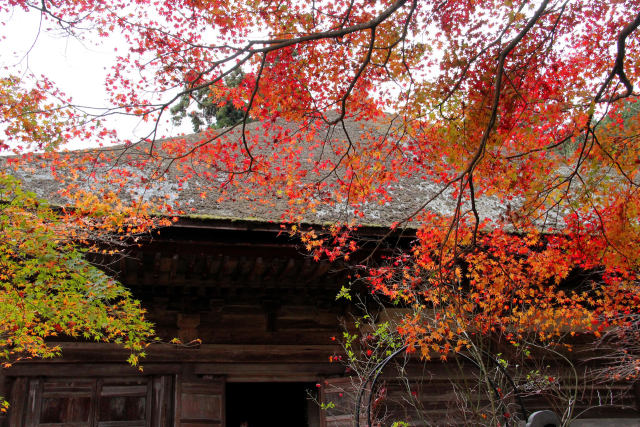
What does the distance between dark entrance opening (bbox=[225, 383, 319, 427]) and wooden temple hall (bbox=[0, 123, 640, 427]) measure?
13.8ft

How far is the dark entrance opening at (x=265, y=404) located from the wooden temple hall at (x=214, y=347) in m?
4.22

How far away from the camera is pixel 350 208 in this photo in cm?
792

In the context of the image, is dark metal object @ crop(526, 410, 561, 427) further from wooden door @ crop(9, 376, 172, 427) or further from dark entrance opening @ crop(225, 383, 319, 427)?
dark entrance opening @ crop(225, 383, 319, 427)

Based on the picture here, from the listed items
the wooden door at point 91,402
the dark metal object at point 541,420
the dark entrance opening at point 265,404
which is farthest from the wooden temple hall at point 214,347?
the dark entrance opening at point 265,404

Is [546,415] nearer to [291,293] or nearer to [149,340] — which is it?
[291,293]

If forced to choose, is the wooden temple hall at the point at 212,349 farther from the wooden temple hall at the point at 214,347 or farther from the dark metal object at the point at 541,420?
the dark metal object at the point at 541,420

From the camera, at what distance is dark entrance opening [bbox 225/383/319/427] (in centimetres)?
1087

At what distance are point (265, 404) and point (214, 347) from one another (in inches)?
220

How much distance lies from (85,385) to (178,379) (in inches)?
42.6

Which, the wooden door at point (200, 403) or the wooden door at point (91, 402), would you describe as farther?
the wooden door at point (200, 403)

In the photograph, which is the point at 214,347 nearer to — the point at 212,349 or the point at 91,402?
the point at 212,349

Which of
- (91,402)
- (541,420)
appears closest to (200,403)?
(91,402)

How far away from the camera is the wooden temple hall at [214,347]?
5809 millimetres

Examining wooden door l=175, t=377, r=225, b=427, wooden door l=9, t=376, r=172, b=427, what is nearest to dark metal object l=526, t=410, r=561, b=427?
wooden door l=175, t=377, r=225, b=427
